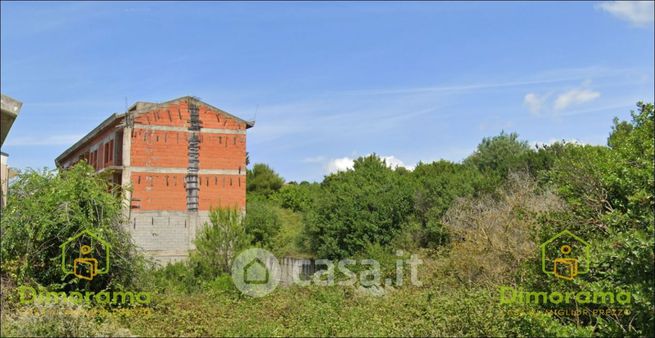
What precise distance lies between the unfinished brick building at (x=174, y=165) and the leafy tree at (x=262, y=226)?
1089 millimetres

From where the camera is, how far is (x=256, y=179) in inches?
1706

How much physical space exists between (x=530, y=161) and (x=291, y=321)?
19387 mm

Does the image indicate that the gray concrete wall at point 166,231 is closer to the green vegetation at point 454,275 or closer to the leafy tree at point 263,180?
the green vegetation at point 454,275

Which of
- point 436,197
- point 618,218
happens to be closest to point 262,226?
point 436,197

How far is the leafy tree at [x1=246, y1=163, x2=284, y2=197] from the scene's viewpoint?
43062mm

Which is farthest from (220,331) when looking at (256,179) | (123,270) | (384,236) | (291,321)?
(256,179)

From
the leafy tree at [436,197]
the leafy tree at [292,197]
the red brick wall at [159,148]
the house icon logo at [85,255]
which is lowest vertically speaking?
the house icon logo at [85,255]

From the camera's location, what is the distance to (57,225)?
10.2 m

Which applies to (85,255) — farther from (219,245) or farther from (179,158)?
(179,158)

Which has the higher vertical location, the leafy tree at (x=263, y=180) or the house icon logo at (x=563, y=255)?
the leafy tree at (x=263, y=180)

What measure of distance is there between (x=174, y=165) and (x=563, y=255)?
18541mm

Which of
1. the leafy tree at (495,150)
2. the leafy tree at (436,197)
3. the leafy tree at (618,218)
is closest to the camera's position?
the leafy tree at (618,218)

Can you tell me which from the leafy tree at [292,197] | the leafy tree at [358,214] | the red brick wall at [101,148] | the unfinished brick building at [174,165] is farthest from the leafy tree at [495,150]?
the red brick wall at [101,148]

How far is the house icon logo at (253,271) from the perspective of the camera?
16.7 meters
